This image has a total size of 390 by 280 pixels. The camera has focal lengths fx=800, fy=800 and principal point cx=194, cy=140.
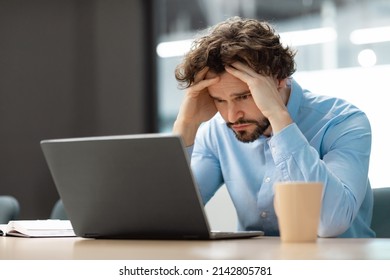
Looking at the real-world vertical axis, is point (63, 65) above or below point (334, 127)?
above

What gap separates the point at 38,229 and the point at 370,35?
9.58 feet

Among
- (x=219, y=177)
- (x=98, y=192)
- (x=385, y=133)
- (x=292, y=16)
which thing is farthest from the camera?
(x=292, y=16)

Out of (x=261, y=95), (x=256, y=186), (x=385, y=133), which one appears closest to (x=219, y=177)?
(x=256, y=186)

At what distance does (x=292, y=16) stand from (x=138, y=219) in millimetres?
3186

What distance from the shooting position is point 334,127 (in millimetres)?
2107

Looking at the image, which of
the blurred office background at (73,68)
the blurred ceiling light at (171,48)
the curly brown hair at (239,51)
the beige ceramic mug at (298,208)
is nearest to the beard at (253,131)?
the curly brown hair at (239,51)

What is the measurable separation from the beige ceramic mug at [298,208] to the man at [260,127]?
1.56ft

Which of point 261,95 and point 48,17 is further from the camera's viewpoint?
point 48,17

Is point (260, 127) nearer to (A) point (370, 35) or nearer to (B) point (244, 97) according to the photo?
(B) point (244, 97)

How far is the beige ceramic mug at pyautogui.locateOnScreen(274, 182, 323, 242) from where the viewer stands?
1333 millimetres

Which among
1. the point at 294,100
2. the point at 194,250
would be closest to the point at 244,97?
the point at 294,100

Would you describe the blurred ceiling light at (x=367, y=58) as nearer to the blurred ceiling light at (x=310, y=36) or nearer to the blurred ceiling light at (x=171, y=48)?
the blurred ceiling light at (x=310, y=36)

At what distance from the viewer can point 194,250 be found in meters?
1.26

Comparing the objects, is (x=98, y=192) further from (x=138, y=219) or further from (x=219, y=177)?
(x=219, y=177)
